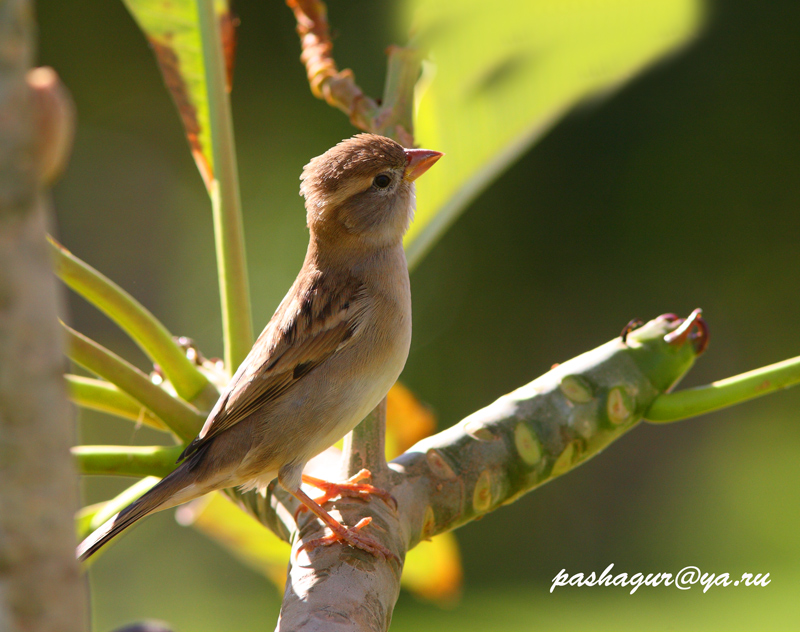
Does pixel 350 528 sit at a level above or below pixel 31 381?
above

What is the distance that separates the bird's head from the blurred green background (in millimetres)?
2190

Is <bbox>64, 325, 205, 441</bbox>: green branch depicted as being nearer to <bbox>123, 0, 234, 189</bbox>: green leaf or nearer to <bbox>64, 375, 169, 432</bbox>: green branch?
<bbox>64, 375, 169, 432</bbox>: green branch

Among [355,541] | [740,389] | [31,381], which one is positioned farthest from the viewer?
[740,389]

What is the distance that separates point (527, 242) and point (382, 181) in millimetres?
2938

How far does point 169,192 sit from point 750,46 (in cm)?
357

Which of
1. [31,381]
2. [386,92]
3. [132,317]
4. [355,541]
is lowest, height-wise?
[31,381]

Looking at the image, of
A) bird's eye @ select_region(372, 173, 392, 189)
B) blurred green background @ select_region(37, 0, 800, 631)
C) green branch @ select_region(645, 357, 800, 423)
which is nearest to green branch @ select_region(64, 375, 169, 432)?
bird's eye @ select_region(372, 173, 392, 189)

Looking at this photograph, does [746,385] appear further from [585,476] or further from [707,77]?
[707,77]

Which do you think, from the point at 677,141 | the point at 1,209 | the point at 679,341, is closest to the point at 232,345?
the point at 679,341

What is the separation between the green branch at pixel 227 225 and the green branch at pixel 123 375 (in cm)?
16

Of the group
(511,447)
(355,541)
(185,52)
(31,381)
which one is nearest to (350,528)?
(355,541)

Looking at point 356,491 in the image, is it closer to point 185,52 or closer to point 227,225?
point 227,225

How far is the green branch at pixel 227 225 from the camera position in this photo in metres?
1.31

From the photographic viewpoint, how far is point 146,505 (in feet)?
4.02
